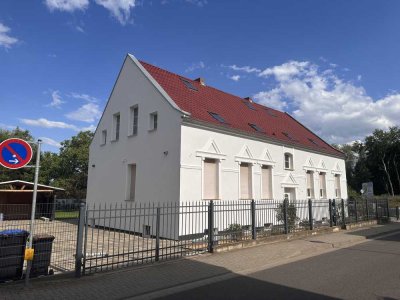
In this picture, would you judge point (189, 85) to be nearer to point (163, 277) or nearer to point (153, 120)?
point (153, 120)

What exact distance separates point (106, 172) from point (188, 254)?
36.1ft

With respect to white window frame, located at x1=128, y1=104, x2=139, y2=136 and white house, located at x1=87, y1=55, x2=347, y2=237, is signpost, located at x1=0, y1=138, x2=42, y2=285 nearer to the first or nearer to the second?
white house, located at x1=87, y1=55, x2=347, y2=237

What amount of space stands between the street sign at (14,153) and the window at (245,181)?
1332cm

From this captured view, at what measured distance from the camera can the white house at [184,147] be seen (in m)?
16.1

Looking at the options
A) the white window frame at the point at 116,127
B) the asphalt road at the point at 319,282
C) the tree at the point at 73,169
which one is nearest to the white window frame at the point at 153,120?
the white window frame at the point at 116,127

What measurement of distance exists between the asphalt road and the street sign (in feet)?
13.1

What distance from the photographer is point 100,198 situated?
67.8 feet

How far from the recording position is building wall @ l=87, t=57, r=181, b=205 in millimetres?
16125

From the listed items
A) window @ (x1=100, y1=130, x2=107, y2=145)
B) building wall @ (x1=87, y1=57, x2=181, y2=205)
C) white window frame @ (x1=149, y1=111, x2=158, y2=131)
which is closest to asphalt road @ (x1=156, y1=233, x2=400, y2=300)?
building wall @ (x1=87, y1=57, x2=181, y2=205)

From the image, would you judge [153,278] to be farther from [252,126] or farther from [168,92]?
[252,126]

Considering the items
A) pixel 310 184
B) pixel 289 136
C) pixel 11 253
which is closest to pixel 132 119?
pixel 289 136

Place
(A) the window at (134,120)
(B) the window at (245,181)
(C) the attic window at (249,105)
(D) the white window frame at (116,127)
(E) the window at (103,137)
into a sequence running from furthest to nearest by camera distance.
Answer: (C) the attic window at (249,105)
(E) the window at (103,137)
(D) the white window frame at (116,127)
(A) the window at (134,120)
(B) the window at (245,181)

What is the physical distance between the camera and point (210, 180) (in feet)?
56.3

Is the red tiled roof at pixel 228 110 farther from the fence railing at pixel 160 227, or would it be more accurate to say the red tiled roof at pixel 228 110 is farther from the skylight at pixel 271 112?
the fence railing at pixel 160 227
